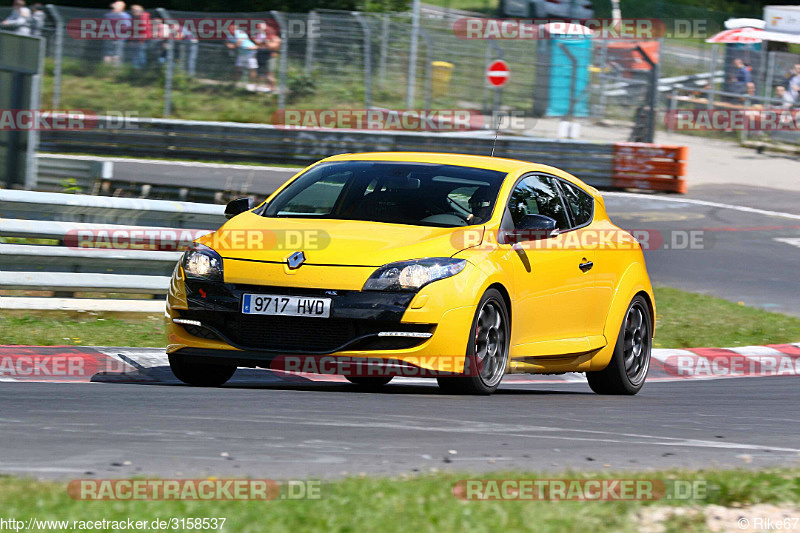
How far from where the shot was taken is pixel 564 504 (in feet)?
14.0

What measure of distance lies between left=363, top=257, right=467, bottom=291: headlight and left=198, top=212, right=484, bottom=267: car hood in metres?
0.05

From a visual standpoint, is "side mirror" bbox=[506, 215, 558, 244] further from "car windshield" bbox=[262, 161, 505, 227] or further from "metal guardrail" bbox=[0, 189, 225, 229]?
"metal guardrail" bbox=[0, 189, 225, 229]

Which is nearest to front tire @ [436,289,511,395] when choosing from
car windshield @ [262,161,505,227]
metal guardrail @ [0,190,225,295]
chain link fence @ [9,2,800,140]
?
car windshield @ [262,161,505,227]

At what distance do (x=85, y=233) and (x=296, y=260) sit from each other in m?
3.68

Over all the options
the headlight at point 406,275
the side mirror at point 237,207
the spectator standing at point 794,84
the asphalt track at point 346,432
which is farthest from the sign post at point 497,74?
the headlight at point 406,275

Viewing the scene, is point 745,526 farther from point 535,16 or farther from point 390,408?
point 535,16

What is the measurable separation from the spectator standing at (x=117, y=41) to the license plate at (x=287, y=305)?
2045 cm

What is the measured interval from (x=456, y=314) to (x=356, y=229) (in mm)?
864

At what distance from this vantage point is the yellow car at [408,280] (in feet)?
22.6

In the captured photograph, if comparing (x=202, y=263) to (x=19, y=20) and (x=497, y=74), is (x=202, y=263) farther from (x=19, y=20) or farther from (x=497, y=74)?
(x=19, y=20)

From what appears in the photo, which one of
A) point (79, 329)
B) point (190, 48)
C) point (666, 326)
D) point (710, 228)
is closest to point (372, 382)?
point (79, 329)

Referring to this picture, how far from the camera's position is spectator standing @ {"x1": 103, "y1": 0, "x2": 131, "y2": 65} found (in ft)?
85.9

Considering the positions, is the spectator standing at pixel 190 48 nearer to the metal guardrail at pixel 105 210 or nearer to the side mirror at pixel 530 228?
the metal guardrail at pixel 105 210

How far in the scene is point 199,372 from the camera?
768cm
